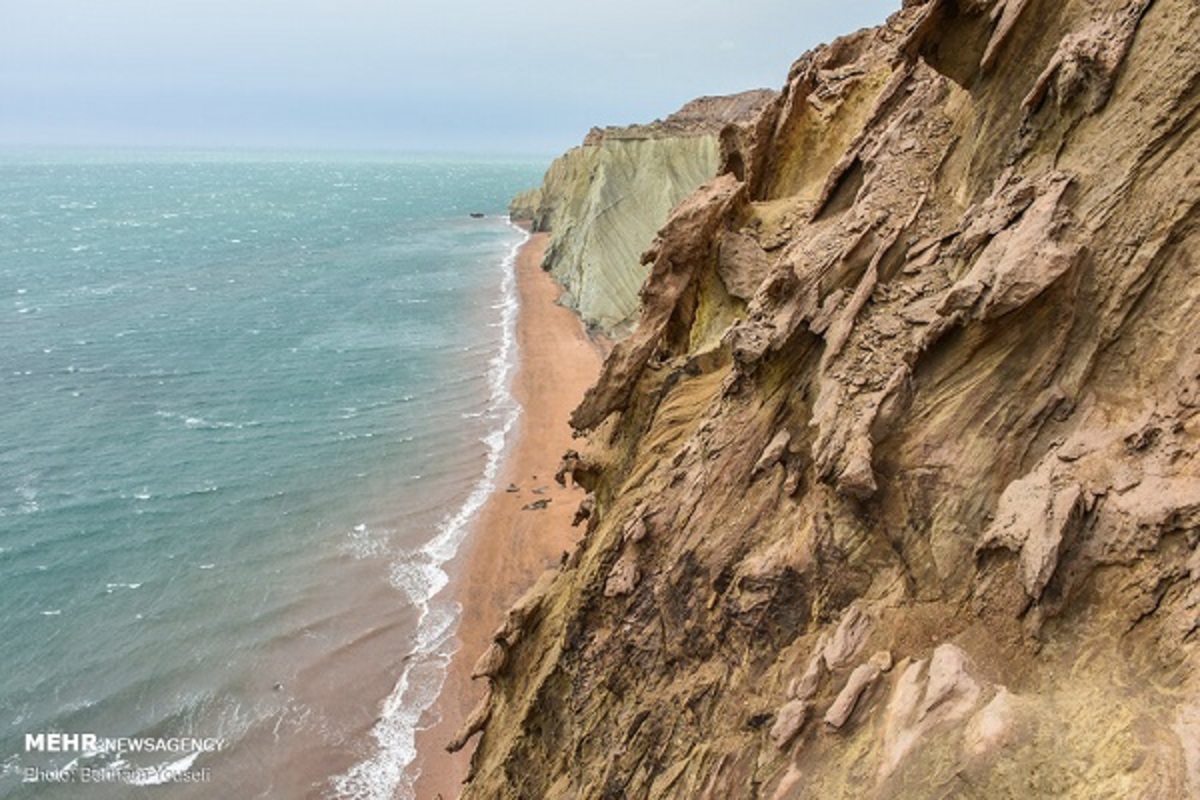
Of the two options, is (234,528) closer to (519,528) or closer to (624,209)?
(519,528)

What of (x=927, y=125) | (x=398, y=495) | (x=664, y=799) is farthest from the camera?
(x=398, y=495)

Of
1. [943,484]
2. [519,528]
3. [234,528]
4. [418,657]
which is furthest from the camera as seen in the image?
[234,528]

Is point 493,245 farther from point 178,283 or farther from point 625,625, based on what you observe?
point 625,625

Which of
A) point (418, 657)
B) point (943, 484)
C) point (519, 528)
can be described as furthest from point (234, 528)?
point (943, 484)

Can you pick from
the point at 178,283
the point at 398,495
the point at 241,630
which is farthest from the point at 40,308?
the point at 241,630

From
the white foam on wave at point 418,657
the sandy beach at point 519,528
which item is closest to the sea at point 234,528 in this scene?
the white foam on wave at point 418,657

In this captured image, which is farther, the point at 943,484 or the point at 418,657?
the point at 418,657

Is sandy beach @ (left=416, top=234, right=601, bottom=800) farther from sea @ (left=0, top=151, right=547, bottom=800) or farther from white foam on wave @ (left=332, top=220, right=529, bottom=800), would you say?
sea @ (left=0, top=151, right=547, bottom=800)
